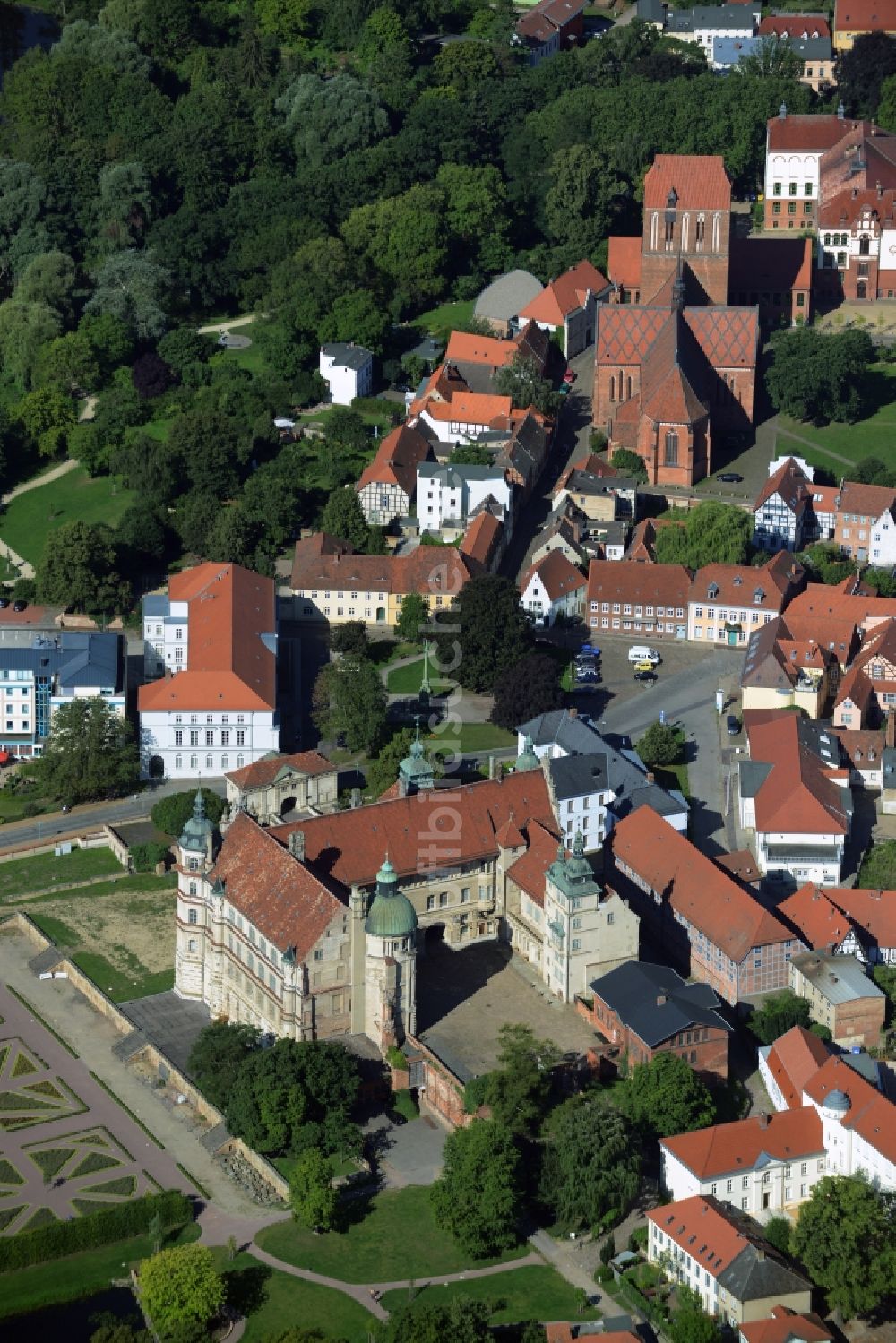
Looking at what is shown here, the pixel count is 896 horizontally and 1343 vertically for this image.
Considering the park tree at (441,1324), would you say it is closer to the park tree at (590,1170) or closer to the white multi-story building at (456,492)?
the park tree at (590,1170)

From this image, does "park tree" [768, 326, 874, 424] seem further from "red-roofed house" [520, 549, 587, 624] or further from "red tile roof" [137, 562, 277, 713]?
"red tile roof" [137, 562, 277, 713]

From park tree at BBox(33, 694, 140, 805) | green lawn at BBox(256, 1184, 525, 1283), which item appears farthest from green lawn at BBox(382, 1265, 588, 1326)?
park tree at BBox(33, 694, 140, 805)

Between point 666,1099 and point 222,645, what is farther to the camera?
point 222,645

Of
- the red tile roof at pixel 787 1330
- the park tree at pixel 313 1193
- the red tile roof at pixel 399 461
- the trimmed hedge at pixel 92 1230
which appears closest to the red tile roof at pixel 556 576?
the red tile roof at pixel 399 461

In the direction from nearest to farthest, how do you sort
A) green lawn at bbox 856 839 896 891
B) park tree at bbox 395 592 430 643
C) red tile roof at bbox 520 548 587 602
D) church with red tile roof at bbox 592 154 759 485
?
green lawn at bbox 856 839 896 891, park tree at bbox 395 592 430 643, red tile roof at bbox 520 548 587 602, church with red tile roof at bbox 592 154 759 485

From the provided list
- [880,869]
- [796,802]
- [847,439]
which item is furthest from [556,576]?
[880,869]

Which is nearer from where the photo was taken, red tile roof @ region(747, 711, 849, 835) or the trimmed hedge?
the trimmed hedge

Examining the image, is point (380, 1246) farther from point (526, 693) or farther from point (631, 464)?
point (631, 464)
